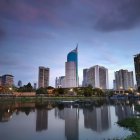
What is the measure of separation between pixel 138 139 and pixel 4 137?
18422 mm

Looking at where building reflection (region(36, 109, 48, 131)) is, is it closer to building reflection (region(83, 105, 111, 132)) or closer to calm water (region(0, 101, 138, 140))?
calm water (region(0, 101, 138, 140))

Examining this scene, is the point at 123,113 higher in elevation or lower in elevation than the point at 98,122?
higher

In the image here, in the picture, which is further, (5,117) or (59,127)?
(5,117)

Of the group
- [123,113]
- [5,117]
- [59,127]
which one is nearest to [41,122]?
[59,127]

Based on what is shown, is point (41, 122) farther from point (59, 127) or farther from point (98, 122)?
point (98, 122)

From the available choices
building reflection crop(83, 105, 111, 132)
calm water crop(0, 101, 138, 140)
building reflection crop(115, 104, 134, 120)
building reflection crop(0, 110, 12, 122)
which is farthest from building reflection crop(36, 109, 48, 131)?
building reflection crop(115, 104, 134, 120)

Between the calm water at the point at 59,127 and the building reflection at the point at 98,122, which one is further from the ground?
the calm water at the point at 59,127

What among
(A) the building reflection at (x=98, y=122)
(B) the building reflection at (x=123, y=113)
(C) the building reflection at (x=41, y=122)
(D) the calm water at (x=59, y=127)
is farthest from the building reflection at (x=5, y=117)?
(B) the building reflection at (x=123, y=113)

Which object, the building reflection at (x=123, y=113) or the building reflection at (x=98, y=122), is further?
the building reflection at (x=123, y=113)

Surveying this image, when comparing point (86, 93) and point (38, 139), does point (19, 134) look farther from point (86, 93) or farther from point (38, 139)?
point (86, 93)

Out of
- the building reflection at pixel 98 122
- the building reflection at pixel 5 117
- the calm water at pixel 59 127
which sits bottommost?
the building reflection at pixel 98 122

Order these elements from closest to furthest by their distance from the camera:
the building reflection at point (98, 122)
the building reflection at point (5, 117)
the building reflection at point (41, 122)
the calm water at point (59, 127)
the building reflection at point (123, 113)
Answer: the calm water at point (59, 127) → the building reflection at point (41, 122) → the building reflection at point (98, 122) → the building reflection at point (5, 117) → the building reflection at point (123, 113)

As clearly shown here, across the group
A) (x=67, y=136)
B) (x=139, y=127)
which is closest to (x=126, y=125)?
(x=139, y=127)

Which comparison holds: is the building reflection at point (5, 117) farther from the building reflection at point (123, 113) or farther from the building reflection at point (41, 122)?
the building reflection at point (123, 113)
